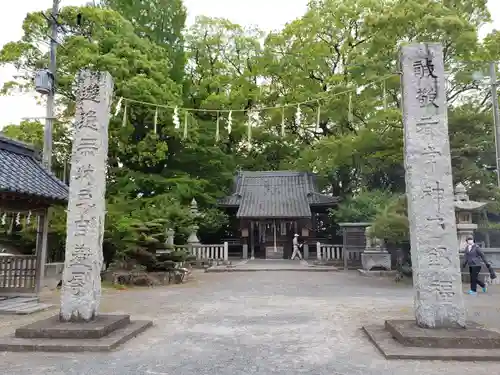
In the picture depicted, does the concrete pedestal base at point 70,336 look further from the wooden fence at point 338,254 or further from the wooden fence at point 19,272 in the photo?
the wooden fence at point 338,254

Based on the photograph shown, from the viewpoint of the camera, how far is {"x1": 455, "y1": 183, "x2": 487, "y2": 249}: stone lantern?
44.3ft

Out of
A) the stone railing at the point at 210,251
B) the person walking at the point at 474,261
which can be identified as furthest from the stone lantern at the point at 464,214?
the stone railing at the point at 210,251

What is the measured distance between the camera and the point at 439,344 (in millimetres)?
5578

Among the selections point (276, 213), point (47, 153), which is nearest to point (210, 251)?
point (276, 213)

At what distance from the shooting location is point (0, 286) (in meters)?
10.9

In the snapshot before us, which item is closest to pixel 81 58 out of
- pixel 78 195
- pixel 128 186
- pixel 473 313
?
pixel 128 186

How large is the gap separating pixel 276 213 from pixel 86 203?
1867 centimetres

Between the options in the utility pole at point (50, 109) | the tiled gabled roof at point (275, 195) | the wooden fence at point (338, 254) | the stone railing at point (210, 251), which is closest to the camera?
the utility pole at point (50, 109)

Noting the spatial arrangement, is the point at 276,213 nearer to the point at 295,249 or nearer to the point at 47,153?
the point at 295,249

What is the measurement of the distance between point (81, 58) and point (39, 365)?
536 inches

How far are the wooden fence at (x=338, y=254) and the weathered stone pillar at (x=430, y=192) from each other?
1305cm

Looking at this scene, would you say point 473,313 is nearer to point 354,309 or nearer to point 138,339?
point 354,309

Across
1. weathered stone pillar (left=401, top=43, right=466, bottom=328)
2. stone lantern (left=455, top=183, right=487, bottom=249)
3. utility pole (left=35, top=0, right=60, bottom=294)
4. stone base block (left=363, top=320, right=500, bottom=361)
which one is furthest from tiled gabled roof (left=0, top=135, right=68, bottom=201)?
stone lantern (left=455, top=183, right=487, bottom=249)

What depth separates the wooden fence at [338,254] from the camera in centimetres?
1912
